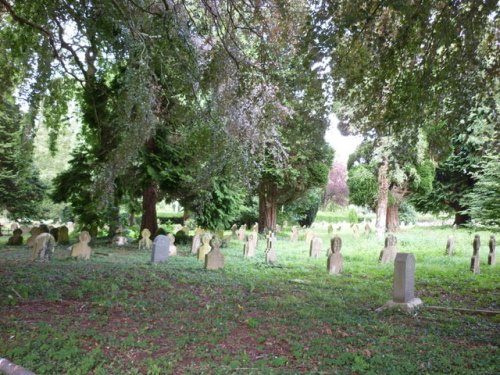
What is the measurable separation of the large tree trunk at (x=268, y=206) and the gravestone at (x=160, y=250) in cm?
1189

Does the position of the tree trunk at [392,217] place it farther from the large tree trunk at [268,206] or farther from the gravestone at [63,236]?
the gravestone at [63,236]

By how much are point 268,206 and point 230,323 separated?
1856 centimetres

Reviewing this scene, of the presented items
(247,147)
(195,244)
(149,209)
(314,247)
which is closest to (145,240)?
(149,209)

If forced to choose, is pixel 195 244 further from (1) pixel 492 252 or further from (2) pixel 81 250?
(1) pixel 492 252

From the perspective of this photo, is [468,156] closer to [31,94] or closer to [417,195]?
[417,195]

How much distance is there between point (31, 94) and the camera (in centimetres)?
908

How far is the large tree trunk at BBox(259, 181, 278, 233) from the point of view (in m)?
24.1

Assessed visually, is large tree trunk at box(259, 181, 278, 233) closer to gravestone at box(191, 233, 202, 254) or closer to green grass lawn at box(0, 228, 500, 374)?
gravestone at box(191, 233, 202, 254)

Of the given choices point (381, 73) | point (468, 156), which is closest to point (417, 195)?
point (468, 156)

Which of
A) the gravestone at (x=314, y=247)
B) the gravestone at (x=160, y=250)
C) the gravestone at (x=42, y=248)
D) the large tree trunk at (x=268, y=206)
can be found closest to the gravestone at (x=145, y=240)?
the gravestone at (x=160, y=250)

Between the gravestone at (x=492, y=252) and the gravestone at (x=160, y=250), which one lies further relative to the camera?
the gravestone at (x=492, y=252)

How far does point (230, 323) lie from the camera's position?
Answer: 20.4 ft

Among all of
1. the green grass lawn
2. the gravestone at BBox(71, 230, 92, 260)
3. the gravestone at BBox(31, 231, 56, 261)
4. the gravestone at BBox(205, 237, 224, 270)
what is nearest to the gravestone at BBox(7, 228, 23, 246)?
the gravestone at BBox(71, 230, 92, 260)

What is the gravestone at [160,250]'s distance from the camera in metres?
12.1
